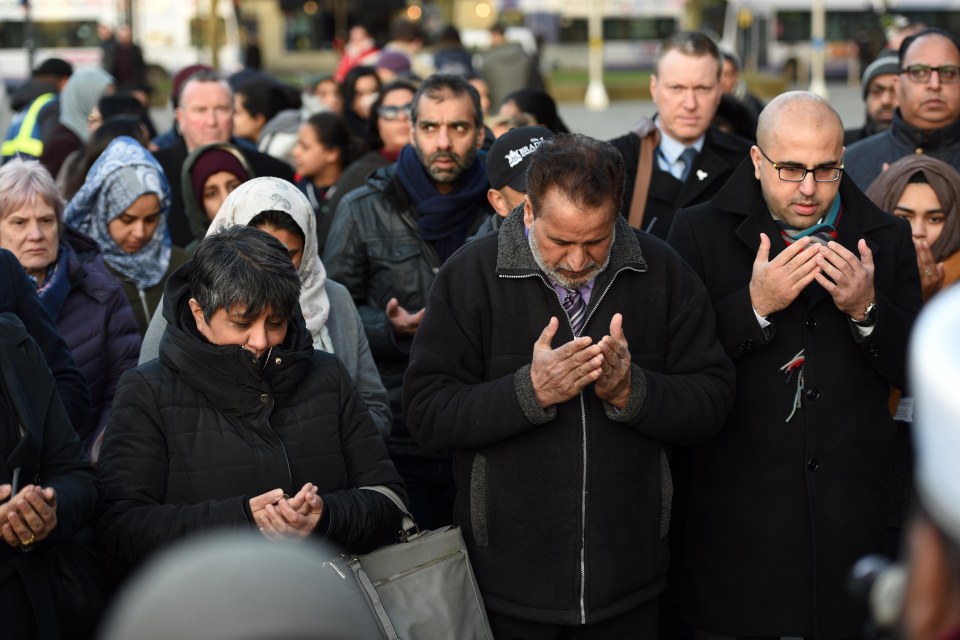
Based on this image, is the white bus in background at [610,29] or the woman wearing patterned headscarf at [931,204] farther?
the white bus in background at [610,29]

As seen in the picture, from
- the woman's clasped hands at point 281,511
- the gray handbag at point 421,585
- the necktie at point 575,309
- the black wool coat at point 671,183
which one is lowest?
the gray handbag at point 421,585

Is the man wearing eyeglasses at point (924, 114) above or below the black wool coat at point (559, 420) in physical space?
above

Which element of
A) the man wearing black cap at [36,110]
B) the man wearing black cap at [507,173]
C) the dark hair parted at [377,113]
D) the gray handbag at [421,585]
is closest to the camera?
the gray handbag at [421,585]

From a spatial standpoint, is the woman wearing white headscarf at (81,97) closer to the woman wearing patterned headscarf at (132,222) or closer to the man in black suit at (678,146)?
the woman wearing patterned headscarf at (132,222)

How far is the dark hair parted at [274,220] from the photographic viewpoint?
4.71 metres

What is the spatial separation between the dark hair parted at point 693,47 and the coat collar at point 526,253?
2.51 m

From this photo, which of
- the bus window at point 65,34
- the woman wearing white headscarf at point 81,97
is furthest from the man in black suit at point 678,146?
the bus window at point 65,34

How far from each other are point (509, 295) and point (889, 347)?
4.06ft

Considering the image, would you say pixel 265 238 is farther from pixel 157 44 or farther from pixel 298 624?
pixel 157 44

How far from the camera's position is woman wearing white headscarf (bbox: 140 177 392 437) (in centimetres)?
471

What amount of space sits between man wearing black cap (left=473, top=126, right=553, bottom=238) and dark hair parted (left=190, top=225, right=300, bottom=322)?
1.12 meters

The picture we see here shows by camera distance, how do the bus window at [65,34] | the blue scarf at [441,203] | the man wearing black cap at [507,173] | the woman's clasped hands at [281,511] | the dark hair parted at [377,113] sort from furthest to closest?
the bus window at [65,34], the dark hair parted at [377,113], the blue scarf at [441,203], the man wearing black cap at [507,173], the woman's clasped hands at [281,511]

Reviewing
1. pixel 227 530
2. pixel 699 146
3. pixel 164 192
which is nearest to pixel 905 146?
pixel 699 146

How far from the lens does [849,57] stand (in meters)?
44.9
